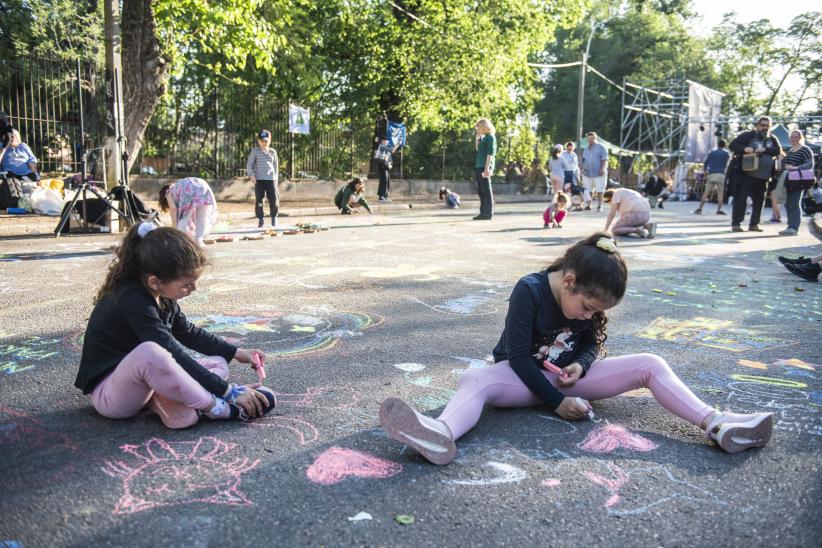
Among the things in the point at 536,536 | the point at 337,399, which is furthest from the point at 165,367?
the point at 536,536

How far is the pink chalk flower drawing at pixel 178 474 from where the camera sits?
222 cm

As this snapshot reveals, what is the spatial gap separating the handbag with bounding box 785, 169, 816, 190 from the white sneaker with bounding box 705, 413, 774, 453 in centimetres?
1056

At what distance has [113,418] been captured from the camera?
2924mm

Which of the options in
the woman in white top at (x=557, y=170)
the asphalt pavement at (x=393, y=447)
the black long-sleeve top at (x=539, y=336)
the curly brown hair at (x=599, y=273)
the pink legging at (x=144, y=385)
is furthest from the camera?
the woman in white top at (x=557, y=170)

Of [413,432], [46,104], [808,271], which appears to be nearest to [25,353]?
[413,432]

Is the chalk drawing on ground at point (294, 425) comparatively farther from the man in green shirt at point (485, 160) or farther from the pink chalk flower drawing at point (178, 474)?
the man in green shirt at point (485, 160)

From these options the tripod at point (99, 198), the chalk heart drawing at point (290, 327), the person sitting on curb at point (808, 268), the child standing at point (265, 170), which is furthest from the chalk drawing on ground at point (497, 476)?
the child standing at point (265, 170)

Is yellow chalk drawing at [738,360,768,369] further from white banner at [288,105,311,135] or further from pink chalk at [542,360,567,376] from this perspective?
white banner at [288,105,311,135]

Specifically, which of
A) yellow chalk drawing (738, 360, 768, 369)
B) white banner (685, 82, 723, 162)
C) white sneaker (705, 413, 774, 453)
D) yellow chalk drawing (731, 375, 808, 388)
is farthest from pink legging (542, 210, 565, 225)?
white banner (685, 82, 723, 162)

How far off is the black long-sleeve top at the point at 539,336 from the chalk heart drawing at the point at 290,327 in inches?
60.2

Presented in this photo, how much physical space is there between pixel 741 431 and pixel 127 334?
255 centimetres

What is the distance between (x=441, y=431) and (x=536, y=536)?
61 cm

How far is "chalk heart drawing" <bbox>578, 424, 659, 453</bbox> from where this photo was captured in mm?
2758

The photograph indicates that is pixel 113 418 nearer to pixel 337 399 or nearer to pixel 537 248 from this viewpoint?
pixel 337 399
